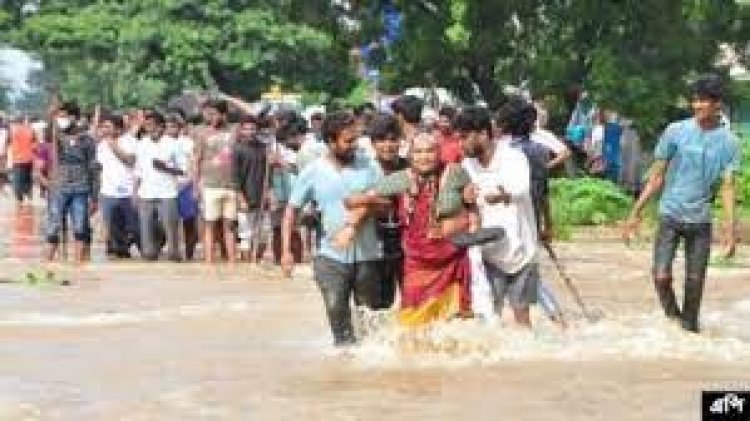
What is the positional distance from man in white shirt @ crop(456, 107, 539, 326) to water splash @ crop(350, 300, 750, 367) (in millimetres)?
251

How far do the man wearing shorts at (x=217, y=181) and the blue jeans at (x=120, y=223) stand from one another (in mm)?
991

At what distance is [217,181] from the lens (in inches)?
672

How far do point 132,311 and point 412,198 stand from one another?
4499mm

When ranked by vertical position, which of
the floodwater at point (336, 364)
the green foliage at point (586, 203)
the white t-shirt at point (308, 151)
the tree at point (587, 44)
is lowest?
the floodwater at point (336, 364)

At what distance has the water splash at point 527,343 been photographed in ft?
33.0

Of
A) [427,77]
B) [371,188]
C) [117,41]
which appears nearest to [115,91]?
[117,41]

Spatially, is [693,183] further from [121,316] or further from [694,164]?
[121,316]

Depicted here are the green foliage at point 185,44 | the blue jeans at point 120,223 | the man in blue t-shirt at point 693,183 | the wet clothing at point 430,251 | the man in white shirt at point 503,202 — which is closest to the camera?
the wet clothing at point 430,251

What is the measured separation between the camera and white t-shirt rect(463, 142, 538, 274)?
984 centimetres

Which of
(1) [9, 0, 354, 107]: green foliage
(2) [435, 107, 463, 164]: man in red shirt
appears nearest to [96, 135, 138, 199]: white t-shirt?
(2) [435, 107, 463, 164]: man in red shirt

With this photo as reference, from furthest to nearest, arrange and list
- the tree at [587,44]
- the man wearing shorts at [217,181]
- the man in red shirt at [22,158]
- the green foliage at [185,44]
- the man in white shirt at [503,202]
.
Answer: the green foliage at [185,44], the man in red shirt at [22,158], the tree at [587,44], the man wearing shorts at [217,181], the man in white shirt at [503,202]

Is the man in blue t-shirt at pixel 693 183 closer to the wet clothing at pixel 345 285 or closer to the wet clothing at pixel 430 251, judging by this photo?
the wet clothing at pixel 430 251

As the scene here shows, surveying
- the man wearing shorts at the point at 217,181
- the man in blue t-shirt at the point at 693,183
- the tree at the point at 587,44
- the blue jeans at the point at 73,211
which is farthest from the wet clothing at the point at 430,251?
the tree at the point at 587,44

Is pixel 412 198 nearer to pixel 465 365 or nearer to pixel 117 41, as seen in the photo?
pixel 465 365
